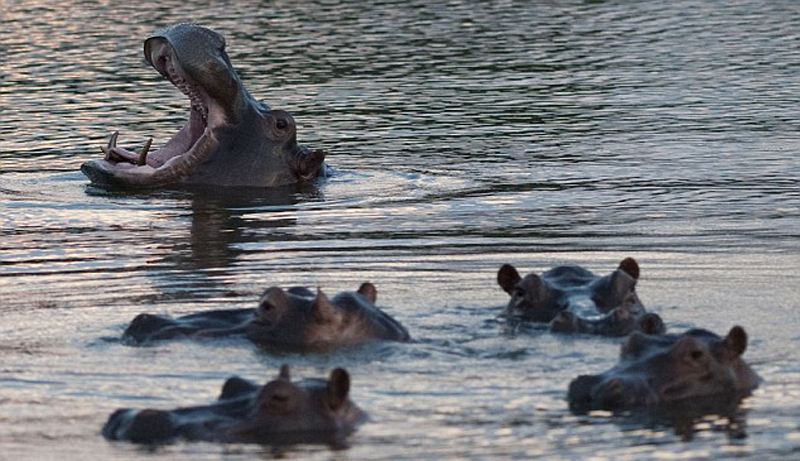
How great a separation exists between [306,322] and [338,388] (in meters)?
1.76

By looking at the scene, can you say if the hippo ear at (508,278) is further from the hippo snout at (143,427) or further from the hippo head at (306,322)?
the hippo snout at (143,427)

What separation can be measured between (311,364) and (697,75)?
13984 millimetres

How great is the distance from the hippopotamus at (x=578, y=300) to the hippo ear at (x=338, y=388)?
1.94 m

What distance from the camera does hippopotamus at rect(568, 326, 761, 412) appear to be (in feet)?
26.7

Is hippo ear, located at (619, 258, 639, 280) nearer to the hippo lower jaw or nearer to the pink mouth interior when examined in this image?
the pink mouth interior

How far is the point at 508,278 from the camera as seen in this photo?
1015 centimetres

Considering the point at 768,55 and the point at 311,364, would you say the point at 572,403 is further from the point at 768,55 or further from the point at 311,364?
the point at 768,55

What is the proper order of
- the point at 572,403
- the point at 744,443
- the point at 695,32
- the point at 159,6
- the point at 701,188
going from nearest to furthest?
the point at 744,443 → the point at 572,403 → the point at 701,188 → the point at 695,32 → the point at 159,6

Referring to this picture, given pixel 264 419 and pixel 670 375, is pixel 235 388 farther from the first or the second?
pixel 670 375

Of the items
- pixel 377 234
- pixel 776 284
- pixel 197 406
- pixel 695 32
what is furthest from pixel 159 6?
pixel 197 406

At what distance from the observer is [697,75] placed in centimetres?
2227

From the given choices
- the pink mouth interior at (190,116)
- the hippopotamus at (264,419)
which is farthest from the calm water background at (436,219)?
the pink mouth interior at (190,116)

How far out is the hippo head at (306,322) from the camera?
9.30m

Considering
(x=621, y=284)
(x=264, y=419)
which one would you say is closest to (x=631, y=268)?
(x=621, y=284)
